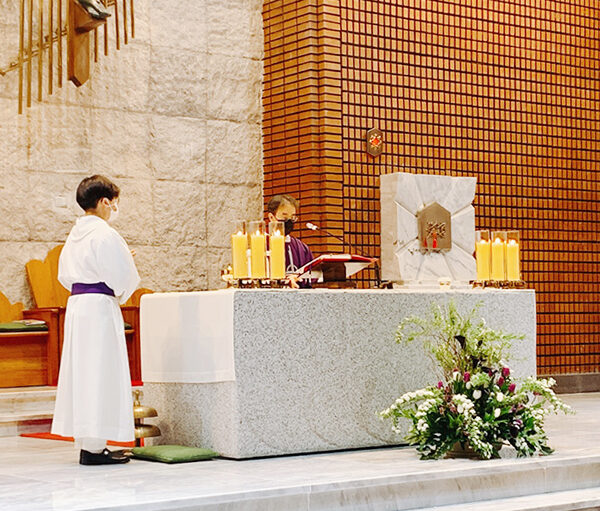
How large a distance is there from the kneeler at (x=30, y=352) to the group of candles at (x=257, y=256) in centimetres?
301

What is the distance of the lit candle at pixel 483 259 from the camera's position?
285 inches

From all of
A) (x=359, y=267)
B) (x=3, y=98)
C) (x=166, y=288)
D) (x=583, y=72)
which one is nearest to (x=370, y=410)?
(x=359, y=267)

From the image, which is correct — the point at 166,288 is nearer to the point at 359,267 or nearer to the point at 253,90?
the point at 253,90

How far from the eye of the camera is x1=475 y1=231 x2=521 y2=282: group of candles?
7.24 metres

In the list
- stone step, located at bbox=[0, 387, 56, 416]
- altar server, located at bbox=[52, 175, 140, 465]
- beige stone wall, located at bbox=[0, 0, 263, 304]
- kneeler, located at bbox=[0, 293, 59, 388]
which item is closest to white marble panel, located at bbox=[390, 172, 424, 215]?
beige stone wall, located at bbox=[0, 0, 263, 304]

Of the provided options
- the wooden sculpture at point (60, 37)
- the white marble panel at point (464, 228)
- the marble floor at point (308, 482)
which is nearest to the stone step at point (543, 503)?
the marble floor at point (308, 482)

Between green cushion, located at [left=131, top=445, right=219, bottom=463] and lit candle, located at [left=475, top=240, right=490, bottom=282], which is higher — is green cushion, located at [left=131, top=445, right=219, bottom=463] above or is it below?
below

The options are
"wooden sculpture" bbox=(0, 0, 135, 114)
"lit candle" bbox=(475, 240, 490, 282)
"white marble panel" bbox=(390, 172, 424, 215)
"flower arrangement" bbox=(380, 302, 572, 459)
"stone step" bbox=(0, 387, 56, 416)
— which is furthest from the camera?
"white marble panel" bbox=(390, 172, 424, 215)

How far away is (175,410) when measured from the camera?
6.53 meters

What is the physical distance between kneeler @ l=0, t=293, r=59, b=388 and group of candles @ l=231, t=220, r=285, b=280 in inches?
119

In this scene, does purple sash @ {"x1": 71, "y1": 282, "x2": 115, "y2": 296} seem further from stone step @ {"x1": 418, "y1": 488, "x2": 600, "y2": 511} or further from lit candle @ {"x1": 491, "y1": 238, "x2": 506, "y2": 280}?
lit candle @ {"x1": 491, "y1": 238, "x2": 506, "y2": 280}

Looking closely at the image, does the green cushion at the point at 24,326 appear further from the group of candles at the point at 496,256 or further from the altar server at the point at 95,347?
the group of candles at the point at 496,256

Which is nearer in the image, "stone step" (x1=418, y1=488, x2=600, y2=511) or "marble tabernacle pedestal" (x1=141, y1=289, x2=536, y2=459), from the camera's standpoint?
"stone step" (x1=418, y1=488, x2=600, y2=511)

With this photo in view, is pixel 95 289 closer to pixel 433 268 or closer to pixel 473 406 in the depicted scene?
pixel 473 406
